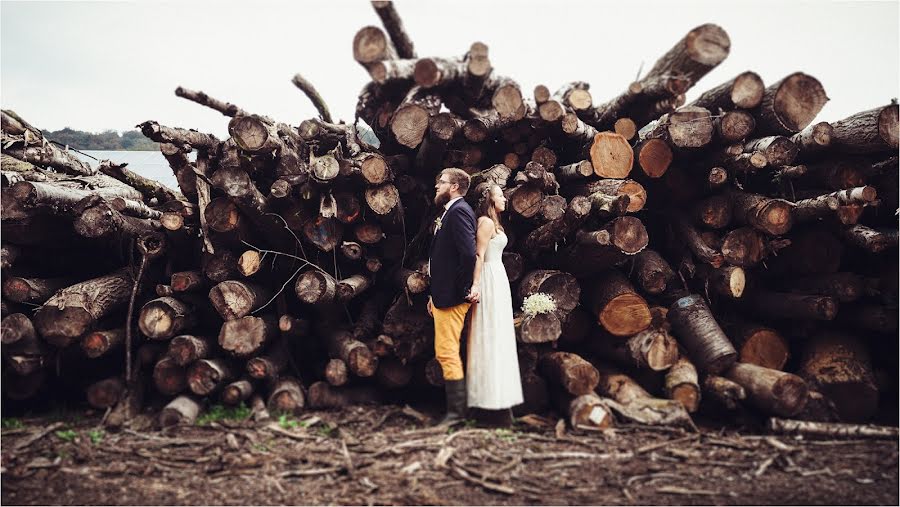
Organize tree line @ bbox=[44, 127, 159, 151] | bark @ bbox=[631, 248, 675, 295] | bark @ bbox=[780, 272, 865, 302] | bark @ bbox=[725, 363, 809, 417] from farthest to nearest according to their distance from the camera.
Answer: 1. tree line @ bbox=[44, 127, 159, 151]
2. bark @ bbox=[631, 248, 675, 295]
3. bark @ bbox=[780, 272, 865, 302]
4. bark @ bbox=[725, 363, 809, 417]

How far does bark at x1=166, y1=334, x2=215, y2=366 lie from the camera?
13.2 ft

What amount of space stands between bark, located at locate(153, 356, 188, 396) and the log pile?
0.04 feet

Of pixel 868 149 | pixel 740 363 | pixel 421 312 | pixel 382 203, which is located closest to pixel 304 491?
pixel 421 312

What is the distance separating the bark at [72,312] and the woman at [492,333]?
2.94m

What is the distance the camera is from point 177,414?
384 centimetres

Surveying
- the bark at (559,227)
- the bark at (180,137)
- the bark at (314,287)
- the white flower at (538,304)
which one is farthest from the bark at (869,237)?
the bark at (180,137)

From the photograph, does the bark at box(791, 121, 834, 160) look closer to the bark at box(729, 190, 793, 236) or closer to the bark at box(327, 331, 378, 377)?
the bark at box(729, 190, 793, 236)

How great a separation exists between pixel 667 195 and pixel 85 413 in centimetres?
523

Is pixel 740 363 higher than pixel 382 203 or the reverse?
the reverse

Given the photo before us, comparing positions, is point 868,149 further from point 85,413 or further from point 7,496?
point 85,413

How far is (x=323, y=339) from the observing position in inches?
188

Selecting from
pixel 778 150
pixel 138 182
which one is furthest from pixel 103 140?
pixel 778 150

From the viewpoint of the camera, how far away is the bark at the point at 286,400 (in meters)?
4.09

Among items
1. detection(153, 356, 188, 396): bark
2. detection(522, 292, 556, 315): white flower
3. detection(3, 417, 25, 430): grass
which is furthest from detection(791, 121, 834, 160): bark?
detection(3, 417, 25, 430): grass
